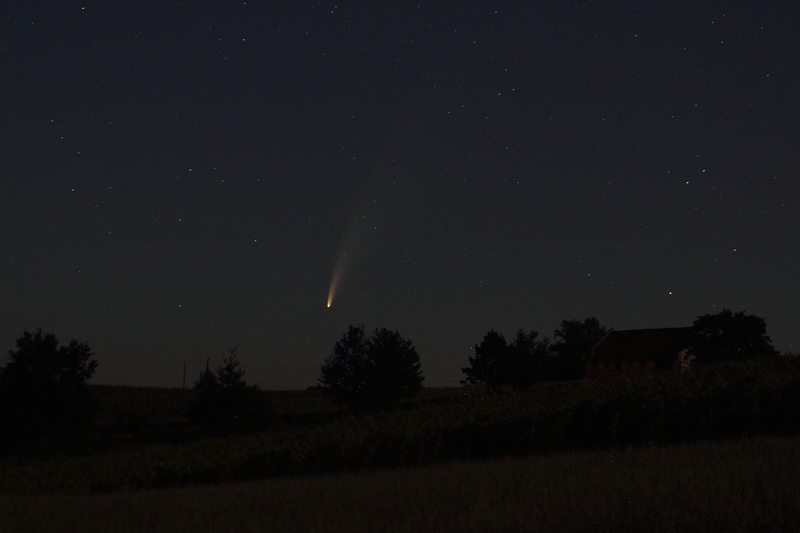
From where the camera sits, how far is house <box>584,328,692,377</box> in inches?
3312

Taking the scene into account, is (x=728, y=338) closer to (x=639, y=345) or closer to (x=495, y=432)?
(x=639, y=345)

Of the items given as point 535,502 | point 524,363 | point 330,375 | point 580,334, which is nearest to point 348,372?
point 330,375

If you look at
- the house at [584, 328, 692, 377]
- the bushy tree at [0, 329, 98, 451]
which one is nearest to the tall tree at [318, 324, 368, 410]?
the bushy tree at [0, 329, 98, 451]

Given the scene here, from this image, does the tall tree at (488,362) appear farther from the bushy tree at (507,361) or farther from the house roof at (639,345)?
the house roof at (639,345)

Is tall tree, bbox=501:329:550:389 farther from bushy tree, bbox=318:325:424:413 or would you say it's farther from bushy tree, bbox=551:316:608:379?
bushy tree, bbox=551:316:608:379

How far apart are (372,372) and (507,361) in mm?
11244

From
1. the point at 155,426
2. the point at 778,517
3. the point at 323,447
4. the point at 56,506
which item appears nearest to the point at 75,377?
the point at 155,426

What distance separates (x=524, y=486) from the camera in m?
12.1

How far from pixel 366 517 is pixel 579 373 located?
8528cm

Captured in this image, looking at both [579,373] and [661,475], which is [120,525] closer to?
[661,475]

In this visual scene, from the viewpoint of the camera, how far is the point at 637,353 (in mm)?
86938

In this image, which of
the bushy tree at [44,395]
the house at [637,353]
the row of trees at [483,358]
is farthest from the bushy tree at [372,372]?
the house at [637,353]

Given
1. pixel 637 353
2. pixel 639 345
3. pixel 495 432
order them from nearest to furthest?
pixel 495 432 < pixel 637 353 < pixel 639 345

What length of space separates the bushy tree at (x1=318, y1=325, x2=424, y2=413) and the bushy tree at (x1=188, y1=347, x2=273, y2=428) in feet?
24.3
